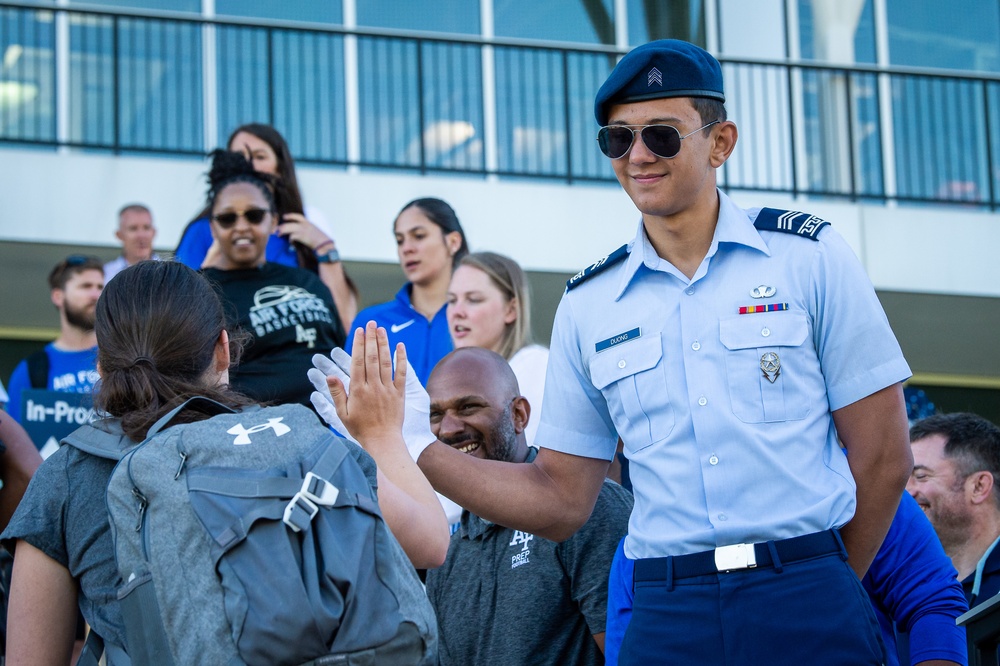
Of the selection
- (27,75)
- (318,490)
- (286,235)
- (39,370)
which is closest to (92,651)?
(318,490)

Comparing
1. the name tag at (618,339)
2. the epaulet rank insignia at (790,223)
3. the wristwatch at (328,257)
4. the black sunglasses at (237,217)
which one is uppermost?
the black sunglasses at (237,217)

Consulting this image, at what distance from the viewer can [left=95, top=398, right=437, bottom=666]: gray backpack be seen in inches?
88.0

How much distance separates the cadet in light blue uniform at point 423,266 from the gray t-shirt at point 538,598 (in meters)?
2.08

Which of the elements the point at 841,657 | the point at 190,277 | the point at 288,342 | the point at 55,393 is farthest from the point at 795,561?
the point at 55,393

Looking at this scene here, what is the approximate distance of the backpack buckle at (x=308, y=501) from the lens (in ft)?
7.48

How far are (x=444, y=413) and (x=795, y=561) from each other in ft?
5.70

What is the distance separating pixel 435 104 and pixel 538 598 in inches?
349

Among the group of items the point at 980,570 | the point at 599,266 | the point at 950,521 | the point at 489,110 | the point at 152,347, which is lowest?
the point at 980,570

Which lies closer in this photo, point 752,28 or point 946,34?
point 752,28

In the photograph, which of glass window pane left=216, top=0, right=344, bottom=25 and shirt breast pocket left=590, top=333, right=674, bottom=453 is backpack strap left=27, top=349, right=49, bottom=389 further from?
glass window pane left=216, top=0, right=344, bottom=25

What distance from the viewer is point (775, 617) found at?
Result: 2602mm

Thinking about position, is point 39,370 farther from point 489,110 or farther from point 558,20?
point 558,20

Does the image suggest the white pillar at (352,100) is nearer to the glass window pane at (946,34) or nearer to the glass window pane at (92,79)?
the glass window pane at (92,79)

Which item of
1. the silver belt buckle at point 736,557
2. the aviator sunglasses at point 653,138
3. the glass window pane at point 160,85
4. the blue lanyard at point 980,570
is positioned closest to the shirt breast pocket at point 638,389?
the silver belt buckle at point 736,557
